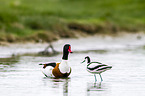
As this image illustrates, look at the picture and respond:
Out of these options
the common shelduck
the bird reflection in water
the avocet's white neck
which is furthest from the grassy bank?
the bird reflection in water

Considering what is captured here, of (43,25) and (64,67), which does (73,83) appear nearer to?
(64,67)

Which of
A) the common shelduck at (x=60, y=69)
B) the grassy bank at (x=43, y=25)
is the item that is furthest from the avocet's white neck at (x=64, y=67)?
the grassy bank at (x=43, y=25)

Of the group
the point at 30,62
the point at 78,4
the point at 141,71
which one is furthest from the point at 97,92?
the point at 78,4

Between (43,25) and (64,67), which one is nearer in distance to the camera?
(64,67)

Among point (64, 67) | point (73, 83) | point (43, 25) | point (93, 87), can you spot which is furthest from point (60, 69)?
point (43, 25)

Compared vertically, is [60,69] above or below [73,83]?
above

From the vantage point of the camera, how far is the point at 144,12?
104m

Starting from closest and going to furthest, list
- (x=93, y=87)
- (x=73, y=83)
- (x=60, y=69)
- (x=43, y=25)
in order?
(x=93, y=87) → (x=73, y=83) → (x=60, y=69) → (x=43, y=25)

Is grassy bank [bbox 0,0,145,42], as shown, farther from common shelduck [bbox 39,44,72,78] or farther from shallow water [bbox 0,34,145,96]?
common shelduck [bbox 39,44,72,78]

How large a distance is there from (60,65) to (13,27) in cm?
1870

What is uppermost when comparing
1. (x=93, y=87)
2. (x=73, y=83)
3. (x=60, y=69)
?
(x=60, y=69)

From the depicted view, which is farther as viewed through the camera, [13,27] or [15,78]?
[13,27]

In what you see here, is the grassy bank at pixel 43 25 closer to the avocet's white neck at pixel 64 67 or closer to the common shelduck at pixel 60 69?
the common shelduck at pixel 60 69

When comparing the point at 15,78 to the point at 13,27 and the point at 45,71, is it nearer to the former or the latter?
the point at 45,71
